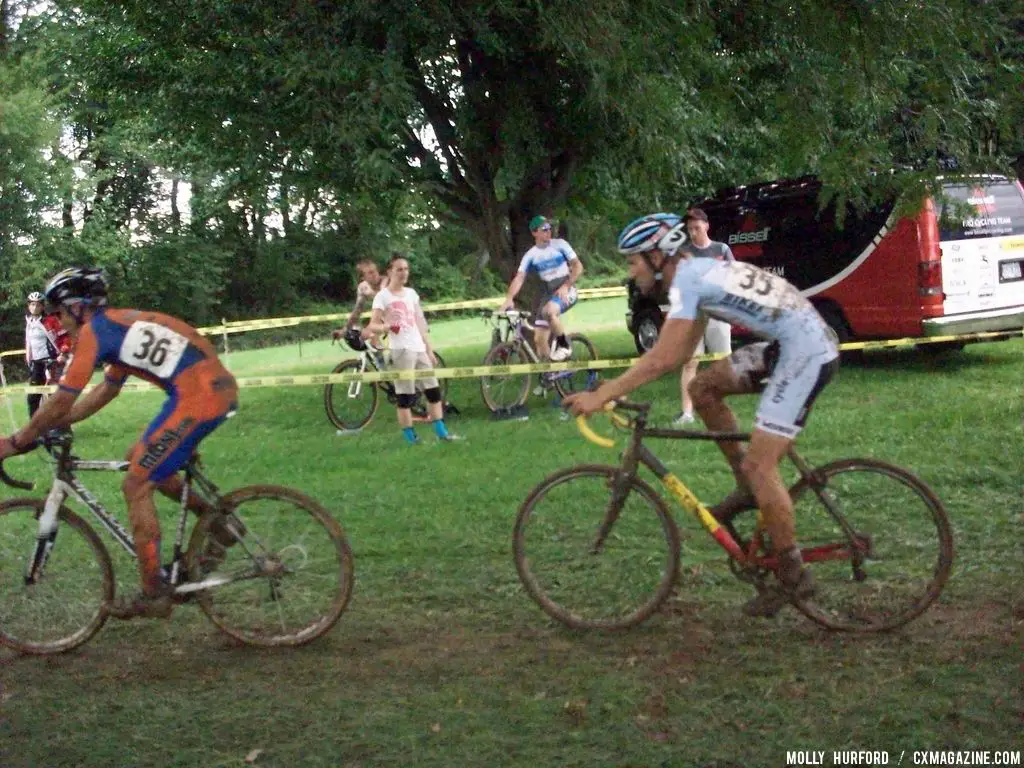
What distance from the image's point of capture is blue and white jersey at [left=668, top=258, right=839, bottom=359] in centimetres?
496

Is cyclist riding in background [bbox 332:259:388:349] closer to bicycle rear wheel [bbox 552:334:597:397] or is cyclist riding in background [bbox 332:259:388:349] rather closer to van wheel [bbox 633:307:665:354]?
bicycle rear wheel [bbox 552:334:597:397]

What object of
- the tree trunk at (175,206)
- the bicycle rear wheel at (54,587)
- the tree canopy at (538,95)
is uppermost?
the tree trunk at (175,206)

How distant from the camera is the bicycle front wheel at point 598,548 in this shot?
17.9 ft

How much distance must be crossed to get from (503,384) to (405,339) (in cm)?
174

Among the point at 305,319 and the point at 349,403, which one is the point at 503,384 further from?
the point at 305,319

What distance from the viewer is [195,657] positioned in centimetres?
552

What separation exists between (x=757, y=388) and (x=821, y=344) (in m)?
0.49

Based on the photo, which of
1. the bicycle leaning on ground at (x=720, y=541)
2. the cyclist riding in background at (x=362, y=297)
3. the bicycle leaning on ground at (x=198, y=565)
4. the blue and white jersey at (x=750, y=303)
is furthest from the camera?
the cyclist riding in background at (x=362, y=297)

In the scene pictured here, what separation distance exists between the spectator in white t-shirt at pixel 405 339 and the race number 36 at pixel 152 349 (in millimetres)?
5705

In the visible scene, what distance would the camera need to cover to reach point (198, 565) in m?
5.50

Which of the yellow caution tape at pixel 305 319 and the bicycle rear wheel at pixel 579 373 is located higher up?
the yellow caution tape at pixel 305 319

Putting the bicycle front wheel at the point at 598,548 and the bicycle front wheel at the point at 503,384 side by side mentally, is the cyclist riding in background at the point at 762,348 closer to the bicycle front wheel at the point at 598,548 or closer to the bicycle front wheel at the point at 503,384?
the bicycle front wheel at the point at 598,548

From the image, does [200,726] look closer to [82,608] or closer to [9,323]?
[82,608]

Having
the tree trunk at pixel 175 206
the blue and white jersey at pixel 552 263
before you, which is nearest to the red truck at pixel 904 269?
the blue and white jersey at pixel 552 263
